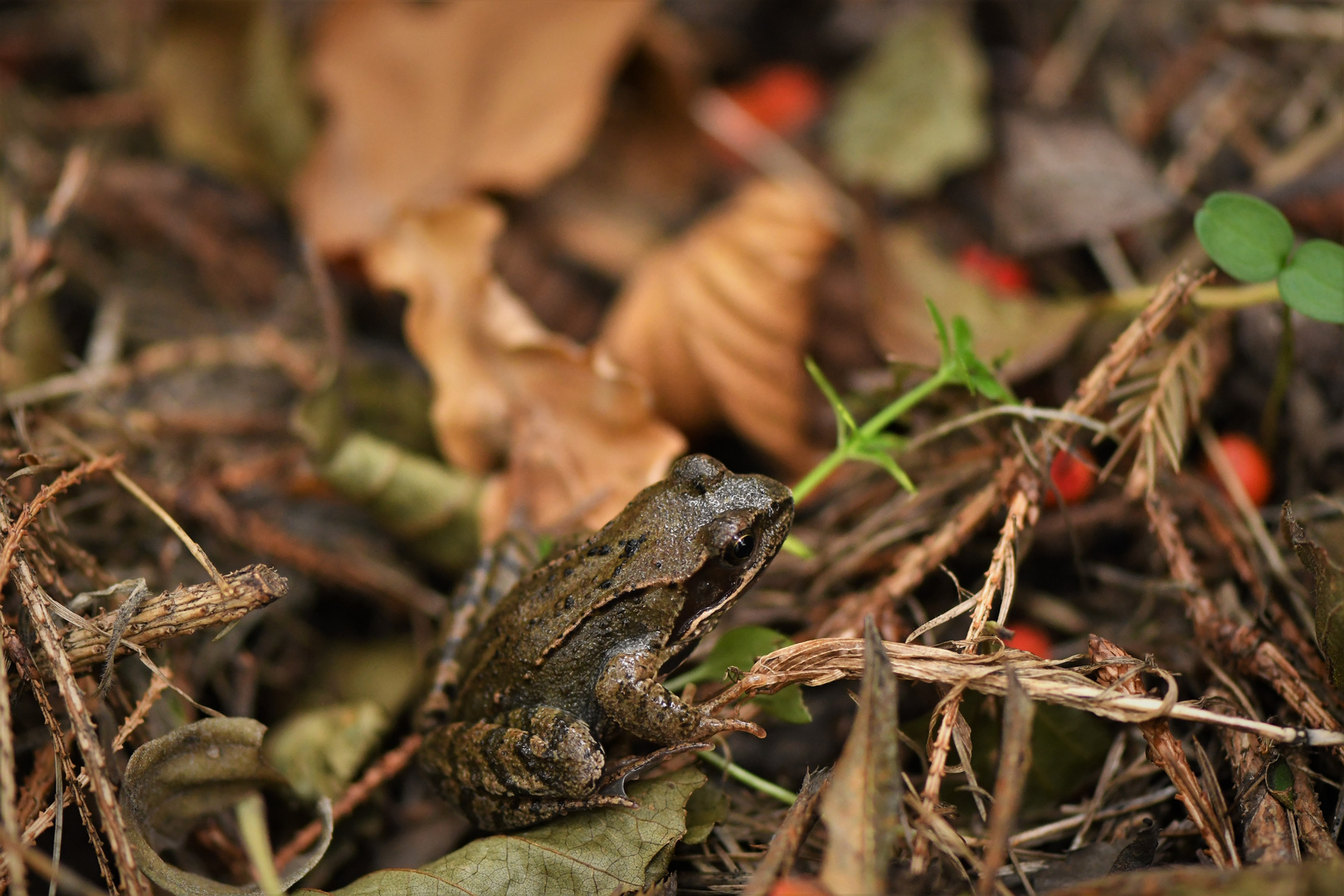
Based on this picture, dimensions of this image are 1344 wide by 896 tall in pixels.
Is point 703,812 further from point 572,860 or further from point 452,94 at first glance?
point 452,94

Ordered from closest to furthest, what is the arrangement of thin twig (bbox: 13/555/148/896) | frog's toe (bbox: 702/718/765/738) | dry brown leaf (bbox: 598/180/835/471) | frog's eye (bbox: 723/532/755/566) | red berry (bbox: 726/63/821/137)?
1. thin twig (bbox: 13/555/148/896)
2. frog's toe (bbox: 702/718/765/738)
3. frog's eye (bbox: 723/532/755/566)
4. dry brown leaf (bbox: 598/180/835/471)
5. red berry (bbox: 726/63/821/137)

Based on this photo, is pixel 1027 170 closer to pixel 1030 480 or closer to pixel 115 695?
pixel 1030 480

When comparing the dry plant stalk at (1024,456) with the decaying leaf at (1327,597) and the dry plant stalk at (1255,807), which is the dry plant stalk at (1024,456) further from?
the dry plant stalk at (1255,807)

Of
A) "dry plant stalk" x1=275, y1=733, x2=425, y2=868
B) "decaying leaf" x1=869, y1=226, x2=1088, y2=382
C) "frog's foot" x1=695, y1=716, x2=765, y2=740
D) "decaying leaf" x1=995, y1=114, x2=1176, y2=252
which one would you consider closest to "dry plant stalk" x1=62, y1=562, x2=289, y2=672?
"dry plant stalk" x1=275, y1=733, x2=425, y2=868

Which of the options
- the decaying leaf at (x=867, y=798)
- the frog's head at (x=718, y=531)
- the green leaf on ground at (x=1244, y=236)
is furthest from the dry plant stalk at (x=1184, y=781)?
the green leaf on ground at (x=1244, y=236)

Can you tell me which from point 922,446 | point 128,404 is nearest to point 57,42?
point 128,404

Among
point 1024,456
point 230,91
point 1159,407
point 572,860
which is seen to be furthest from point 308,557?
point 1159,407

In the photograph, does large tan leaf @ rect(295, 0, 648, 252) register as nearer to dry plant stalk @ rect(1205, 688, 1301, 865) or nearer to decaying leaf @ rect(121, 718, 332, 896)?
decaying leaf @ rect(121, 718, 332, 896)
